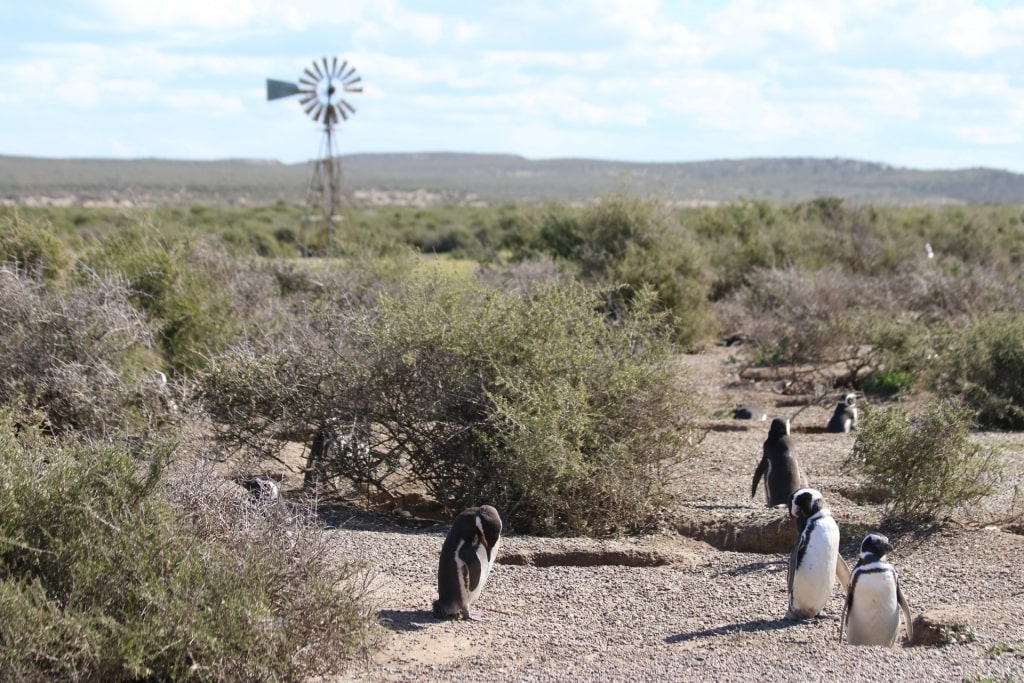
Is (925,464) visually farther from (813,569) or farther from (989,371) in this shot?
(989,371)

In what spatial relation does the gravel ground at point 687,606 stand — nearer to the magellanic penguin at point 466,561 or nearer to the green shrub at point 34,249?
the magellanic penguin at point 466,561

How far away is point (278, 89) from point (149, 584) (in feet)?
85.2

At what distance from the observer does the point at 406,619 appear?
627 centimetres

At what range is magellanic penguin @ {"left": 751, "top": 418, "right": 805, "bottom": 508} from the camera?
8422 mm

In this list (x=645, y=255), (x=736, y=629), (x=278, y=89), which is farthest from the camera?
(x=278, y=89)

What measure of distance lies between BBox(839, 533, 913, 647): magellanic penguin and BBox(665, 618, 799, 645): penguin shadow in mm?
345

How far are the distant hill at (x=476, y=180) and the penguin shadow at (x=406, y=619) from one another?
6361 cm

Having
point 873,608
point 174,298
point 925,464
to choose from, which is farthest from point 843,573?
point 174,298

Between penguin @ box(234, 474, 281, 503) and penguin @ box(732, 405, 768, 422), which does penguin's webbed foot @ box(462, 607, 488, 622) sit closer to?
penguin @ box(234, 474, 281, 503)

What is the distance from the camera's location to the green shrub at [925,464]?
311 inches

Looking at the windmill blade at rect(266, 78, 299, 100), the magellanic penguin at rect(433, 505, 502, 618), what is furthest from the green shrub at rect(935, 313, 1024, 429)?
the windmill blade at rect(266, 78, 299, 100)

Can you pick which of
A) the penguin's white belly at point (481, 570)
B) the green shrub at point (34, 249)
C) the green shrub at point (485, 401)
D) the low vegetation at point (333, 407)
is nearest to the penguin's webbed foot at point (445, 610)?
the penguin's white belly at point (481, 570)

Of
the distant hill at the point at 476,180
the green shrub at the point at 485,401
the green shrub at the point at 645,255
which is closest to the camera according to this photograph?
the green shrub at the point at 485,401

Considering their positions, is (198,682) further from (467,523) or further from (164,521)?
(467,523)
